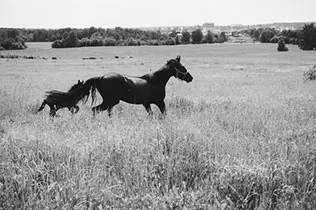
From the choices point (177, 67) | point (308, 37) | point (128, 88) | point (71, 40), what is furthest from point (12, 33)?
point (308, 37)

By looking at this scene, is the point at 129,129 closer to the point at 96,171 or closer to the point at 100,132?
the point at 100,132

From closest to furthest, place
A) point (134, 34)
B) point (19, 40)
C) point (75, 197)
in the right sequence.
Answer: point (75, 197), point (19, 40), point (134, 34)

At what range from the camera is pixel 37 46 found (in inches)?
2815

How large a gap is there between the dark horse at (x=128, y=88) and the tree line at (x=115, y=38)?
49440mm

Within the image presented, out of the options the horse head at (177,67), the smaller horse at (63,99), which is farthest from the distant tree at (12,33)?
the horse head at (177,67)

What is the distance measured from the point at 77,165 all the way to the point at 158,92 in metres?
4.77

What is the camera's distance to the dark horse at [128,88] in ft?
28.9

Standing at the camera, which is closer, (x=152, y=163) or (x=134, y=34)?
(x=152, y=163)

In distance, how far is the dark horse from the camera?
8797mm

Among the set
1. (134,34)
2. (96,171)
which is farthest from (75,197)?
(134,34)

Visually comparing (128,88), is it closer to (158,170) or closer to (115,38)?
(158,170)

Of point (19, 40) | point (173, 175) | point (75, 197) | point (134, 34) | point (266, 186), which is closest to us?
point (75, 197)

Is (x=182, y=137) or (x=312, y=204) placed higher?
(x=182, y=137)

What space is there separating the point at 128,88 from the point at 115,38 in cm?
9341
